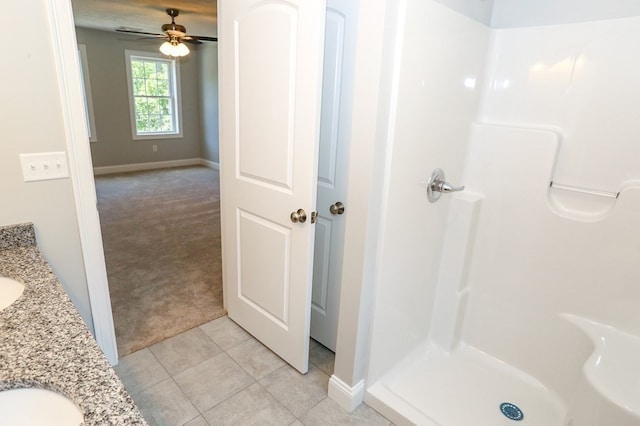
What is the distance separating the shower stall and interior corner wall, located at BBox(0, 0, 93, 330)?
1.34m

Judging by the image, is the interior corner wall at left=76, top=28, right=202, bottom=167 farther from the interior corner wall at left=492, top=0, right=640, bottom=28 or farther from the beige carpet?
the interior corner wall at left=492, top=0, right=640, bottom=28

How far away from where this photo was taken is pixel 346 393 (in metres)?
1.70

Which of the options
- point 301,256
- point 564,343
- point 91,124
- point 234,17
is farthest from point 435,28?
point 91,124

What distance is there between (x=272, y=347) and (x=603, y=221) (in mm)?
1722

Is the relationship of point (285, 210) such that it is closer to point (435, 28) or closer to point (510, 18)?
point (435, 28)

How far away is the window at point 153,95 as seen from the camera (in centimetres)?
630

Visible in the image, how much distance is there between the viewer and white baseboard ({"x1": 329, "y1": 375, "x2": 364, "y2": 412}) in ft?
5.55

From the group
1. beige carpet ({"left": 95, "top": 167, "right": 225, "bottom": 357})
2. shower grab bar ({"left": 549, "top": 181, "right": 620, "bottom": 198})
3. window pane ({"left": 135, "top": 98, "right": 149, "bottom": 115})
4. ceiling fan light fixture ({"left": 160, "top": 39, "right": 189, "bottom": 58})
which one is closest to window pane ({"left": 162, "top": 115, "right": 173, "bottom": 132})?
window pane ({"left": 135, "top": 98, "right": 149, "bottom": 115})

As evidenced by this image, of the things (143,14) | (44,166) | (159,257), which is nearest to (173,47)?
(143,14)

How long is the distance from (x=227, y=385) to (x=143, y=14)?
4.25m

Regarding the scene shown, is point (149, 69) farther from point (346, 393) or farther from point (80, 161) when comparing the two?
point (346, 393)

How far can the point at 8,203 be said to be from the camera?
4.77 feet

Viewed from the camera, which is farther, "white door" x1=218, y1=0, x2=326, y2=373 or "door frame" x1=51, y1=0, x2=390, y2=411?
"white door" x1=218, y1=0, x2=326, y2=373

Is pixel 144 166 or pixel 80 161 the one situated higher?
pixel 80 161
